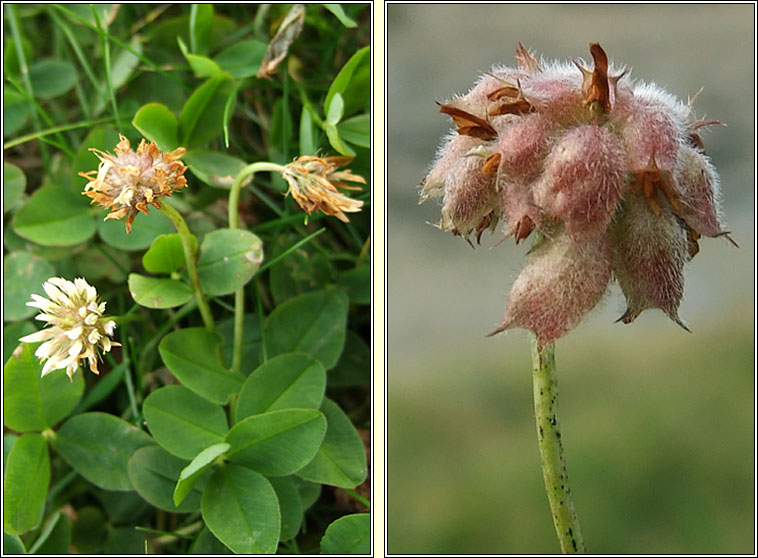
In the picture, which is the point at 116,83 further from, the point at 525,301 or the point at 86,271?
the point at 525,301

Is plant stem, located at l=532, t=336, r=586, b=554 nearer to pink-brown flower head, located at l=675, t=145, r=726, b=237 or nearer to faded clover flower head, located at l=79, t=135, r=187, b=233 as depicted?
pink-brown flower head, located at l=675, t=145, r=726, b=237

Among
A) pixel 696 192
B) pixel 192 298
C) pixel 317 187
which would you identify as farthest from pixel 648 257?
pixel 192 298

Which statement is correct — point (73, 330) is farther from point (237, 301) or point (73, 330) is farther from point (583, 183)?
point (583, 183)

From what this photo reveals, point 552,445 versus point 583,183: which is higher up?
point 583,183

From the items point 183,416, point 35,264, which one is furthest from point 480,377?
point 35,264

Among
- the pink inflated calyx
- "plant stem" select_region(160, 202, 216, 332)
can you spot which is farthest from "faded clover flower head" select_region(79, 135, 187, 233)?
the pink inflated calyx
